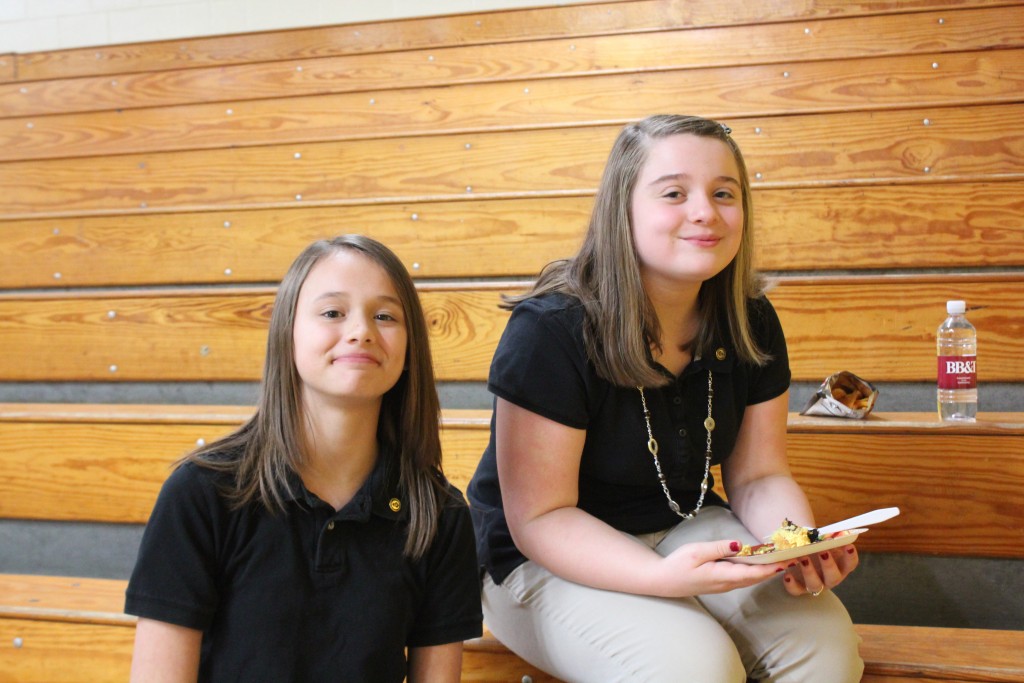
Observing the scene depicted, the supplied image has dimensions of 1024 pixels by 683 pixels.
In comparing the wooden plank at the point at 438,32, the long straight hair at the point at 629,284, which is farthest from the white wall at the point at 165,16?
the long straight hair at the point at 629,284

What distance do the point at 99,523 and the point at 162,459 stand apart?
0.37 feet

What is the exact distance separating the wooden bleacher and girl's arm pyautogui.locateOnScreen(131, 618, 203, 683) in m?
0.27

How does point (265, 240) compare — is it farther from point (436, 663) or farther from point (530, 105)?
point (436, 663)

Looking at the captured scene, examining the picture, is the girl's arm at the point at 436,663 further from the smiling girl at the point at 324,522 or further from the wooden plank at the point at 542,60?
the wooden plank at the point at 542,60

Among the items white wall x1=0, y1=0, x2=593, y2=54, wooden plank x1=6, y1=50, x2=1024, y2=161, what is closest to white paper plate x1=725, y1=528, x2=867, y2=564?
wooden plank x1=6, y1=50, x2=1024, y2=161

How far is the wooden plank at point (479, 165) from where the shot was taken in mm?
1403

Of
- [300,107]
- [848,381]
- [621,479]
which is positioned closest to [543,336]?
[621,479]

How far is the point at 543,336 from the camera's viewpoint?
75cm

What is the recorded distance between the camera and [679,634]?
2.19 ft

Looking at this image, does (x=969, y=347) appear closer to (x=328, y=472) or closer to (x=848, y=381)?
(x=848, y=381)

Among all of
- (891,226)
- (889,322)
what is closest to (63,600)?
(889,322)

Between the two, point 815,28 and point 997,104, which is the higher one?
point 815,28

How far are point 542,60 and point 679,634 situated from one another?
1491 mm

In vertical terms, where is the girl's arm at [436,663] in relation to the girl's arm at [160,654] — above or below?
below
